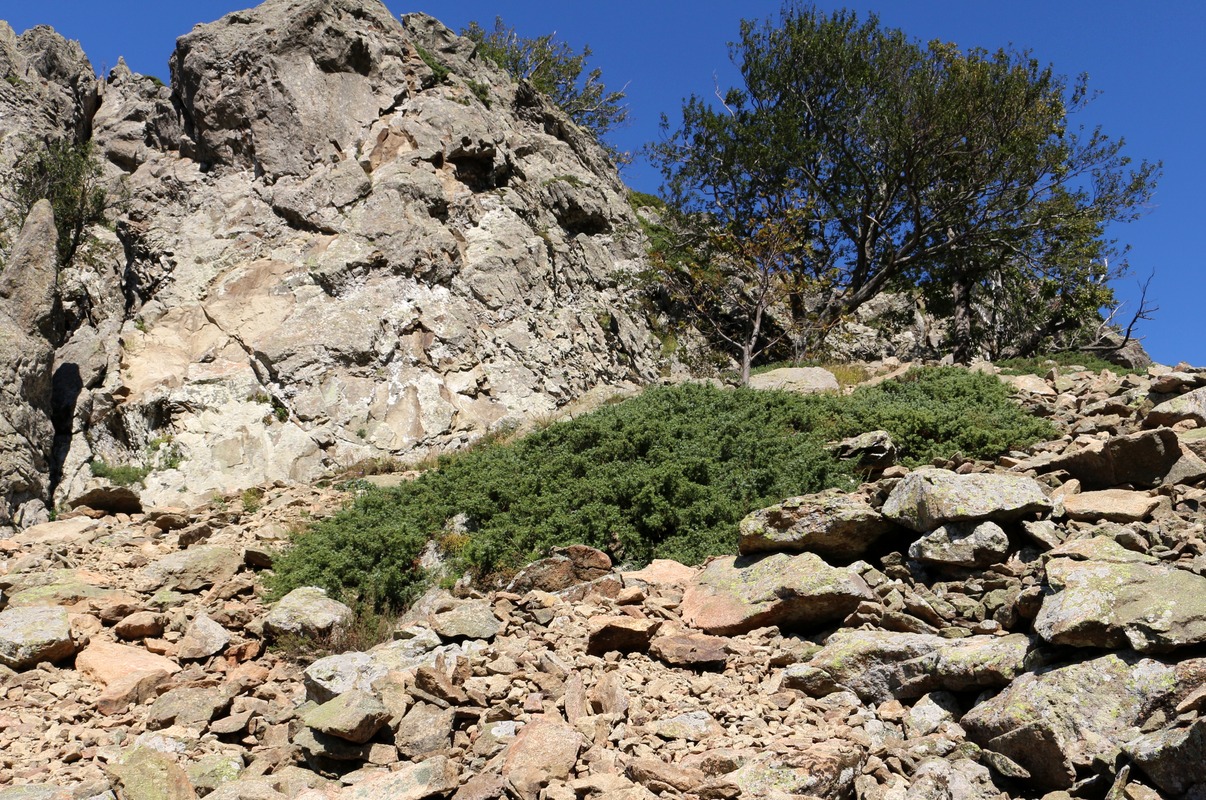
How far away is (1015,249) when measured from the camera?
918 inches

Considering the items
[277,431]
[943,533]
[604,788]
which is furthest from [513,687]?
[277,431]

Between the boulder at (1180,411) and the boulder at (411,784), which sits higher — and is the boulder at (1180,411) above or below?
above

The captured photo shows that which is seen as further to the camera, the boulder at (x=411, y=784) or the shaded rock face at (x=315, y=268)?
the shaded rock face at (x=315, y=268)

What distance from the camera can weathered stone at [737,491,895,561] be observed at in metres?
7.57

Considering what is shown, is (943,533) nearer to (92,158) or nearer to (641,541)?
(641,541)

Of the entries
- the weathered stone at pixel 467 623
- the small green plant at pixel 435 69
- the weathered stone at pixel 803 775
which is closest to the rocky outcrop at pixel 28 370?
the weathered stone at pixel 467 623

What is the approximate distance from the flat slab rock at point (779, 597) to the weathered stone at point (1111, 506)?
7.02ft

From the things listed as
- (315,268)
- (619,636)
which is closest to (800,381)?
(315,268)

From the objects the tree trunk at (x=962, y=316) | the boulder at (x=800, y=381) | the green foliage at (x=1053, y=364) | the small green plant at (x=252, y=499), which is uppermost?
the tree trunk at (x=962, y=316)

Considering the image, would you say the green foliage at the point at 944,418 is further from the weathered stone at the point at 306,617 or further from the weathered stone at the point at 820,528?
the weathered stone at the point at 306,617

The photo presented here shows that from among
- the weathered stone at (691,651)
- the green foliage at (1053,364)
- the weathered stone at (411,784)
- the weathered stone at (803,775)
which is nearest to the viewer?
the weathered stone at (803,775)

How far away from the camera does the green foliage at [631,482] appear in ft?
30.3

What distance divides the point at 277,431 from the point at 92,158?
1217 centimetres

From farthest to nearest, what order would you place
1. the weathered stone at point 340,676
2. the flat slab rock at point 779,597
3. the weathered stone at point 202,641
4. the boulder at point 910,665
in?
1. the weathered stone at point 202,641
2. the flat slab rock at point 779,597
3. the weathered stone at point 340,676
4. the boulder at point 910,665
